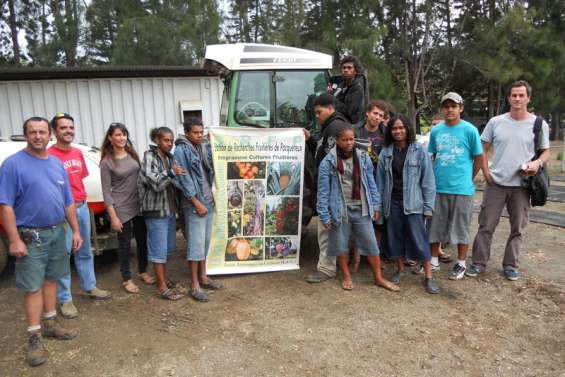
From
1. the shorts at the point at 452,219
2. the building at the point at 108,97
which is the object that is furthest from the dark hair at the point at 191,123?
the building at the point at 108,97

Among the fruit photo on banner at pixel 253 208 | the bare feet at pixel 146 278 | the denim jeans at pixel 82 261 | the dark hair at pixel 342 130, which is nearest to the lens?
the denim jeans at pixel 82 261

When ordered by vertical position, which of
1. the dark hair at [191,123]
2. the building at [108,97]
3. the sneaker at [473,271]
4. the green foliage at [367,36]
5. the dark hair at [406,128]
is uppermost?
the green foliage at [367,36]

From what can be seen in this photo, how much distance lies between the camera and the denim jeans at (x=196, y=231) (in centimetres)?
371

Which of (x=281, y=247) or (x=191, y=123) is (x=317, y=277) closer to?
(x=281, y=247)

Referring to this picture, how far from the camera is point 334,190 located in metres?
3.78

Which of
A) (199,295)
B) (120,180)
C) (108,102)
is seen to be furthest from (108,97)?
(199,295)

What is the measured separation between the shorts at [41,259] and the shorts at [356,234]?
2272 millimetres

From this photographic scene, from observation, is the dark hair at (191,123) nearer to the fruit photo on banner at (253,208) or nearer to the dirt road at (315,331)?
the fruit photo on banner at (253,208)

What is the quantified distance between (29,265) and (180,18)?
34.2 ft

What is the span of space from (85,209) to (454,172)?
339 centimetres

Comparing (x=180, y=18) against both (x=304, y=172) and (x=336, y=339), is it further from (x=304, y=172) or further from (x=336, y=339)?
(x=336, y=339)

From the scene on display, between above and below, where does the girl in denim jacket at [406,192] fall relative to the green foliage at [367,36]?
below

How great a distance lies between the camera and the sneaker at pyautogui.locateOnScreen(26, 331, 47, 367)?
9.19 ft

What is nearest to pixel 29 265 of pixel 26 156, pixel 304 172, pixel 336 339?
pixel 26 156
